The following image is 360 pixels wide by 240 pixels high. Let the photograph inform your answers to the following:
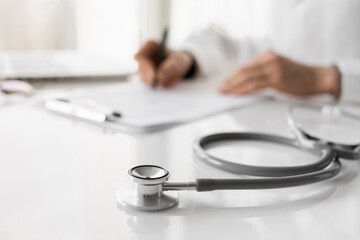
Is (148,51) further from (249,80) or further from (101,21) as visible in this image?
(101,21)

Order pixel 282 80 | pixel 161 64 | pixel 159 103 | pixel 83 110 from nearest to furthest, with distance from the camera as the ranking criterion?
pixel 83 110, pixel 159 103, pixel 282 80, pixel 161 64

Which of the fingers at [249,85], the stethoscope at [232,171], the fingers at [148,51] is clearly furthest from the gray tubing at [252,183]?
the fingers at [148,51]

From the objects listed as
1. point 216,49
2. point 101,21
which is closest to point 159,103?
point 216,49

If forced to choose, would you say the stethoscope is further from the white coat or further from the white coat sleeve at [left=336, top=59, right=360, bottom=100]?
the white coat

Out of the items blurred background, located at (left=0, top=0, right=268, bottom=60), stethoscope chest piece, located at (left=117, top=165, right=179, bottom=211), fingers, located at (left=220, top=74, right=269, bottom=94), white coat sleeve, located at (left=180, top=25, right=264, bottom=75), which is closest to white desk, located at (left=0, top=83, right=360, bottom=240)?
stethoscope chest piece, located at (left=117, top=165, right=179, bottom=211)

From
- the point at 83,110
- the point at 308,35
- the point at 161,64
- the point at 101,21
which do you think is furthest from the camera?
the point at 101,21

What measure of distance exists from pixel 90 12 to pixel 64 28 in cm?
14

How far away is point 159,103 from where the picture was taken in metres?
0.75

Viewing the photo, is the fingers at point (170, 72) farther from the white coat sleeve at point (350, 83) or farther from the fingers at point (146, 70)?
the white coat sleeve at point (350, 83)

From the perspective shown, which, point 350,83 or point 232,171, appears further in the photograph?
point 350,83

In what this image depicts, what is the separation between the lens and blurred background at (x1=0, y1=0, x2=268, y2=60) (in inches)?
68.3

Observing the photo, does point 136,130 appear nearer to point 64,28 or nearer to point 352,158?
point 352,158

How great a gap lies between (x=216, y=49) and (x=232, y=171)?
860 millimetres

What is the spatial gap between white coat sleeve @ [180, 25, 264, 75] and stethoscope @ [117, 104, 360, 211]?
599mm
